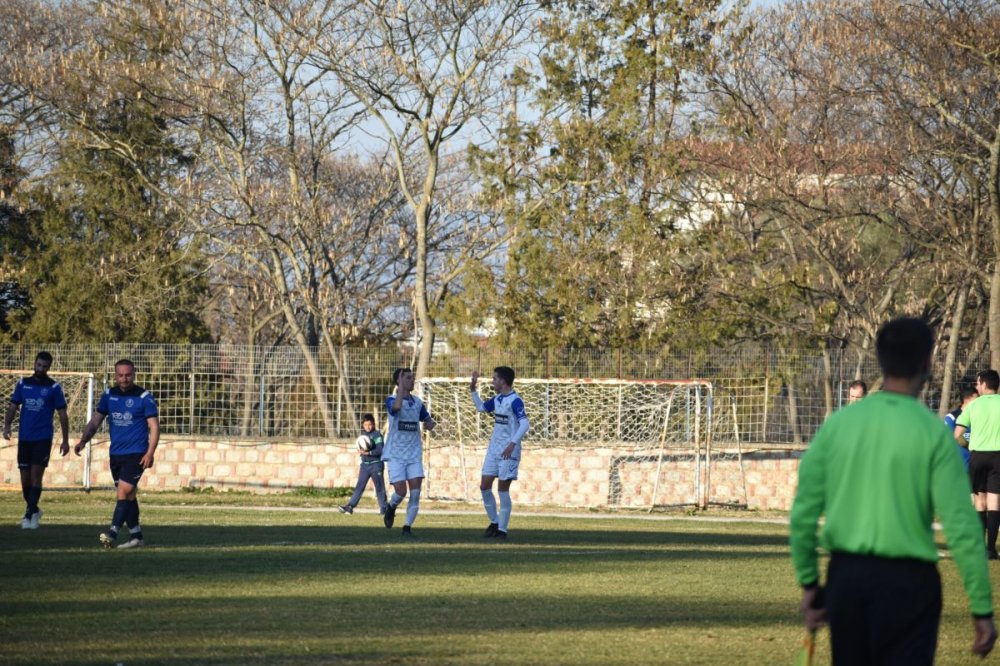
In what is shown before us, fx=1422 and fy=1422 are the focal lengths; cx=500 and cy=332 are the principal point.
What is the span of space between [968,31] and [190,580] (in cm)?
2120

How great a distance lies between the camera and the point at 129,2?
115 feet

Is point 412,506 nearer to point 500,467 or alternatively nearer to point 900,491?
point 500,467

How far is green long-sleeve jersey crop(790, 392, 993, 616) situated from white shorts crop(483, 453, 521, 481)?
41.1 feet

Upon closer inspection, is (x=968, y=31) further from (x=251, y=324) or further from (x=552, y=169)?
(x=251, y=324)

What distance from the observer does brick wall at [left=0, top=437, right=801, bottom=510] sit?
1066 inches

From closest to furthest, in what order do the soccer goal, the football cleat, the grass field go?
the grass field < the football cleat < the soccer goal

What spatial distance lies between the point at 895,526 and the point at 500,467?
12.8 m

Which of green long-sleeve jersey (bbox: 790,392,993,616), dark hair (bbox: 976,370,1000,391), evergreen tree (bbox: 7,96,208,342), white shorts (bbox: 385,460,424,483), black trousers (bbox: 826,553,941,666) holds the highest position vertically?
evergreen tree (bbox: 7,96,208,342)

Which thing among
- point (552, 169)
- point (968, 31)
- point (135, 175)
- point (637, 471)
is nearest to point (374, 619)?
point (637, 471)

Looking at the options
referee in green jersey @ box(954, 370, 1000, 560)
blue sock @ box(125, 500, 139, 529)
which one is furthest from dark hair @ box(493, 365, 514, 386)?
referee in green jersey @ box(954, 370, 1000, 560)

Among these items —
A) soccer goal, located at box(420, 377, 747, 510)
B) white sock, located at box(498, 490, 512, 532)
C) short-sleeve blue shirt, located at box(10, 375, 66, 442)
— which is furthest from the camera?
soccer goal, located at box(420, 377, 747, 510)

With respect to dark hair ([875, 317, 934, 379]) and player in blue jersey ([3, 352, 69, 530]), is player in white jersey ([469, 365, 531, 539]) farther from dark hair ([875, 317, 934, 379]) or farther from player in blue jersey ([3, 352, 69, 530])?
dark hair ([875, 317, 934, 379])

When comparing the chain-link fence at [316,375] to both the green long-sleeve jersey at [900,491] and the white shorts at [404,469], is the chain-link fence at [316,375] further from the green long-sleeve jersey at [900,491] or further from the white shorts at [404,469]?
the green long-sleeve jersey at [900,491]

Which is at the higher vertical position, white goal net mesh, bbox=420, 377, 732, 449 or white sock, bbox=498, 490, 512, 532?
white goal net mesh, bbox=420, 377, 732, 449
